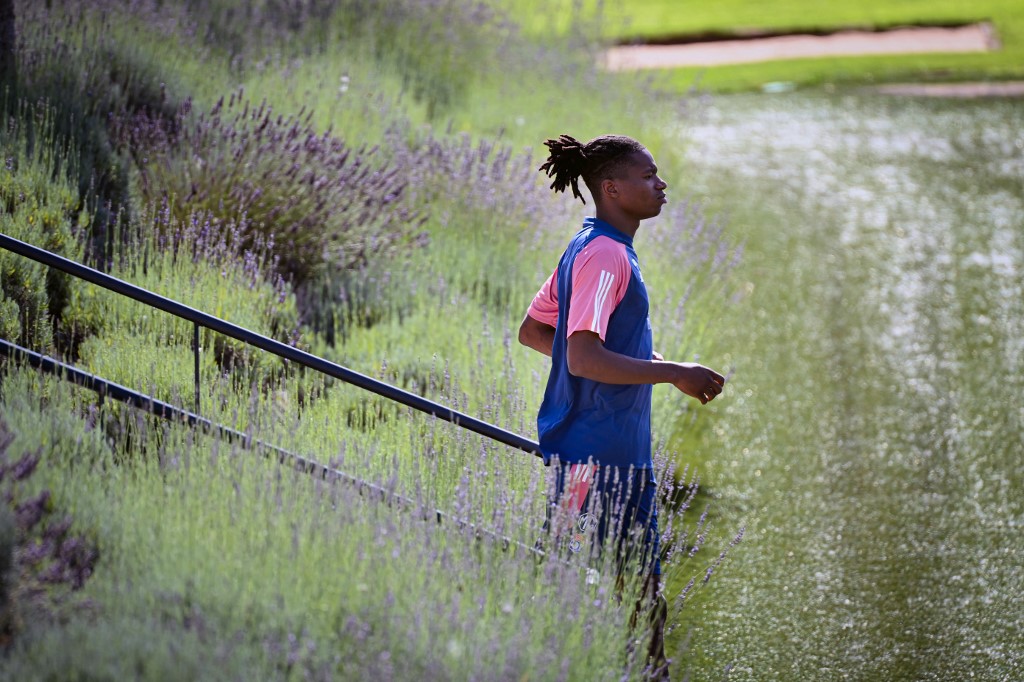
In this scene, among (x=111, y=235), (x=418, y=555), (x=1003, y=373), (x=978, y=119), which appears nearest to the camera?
(x=418, y=555)

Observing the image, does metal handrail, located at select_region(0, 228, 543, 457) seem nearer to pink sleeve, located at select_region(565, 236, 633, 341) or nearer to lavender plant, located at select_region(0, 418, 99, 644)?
pink sleeve, located at select_region(565, 236, 633, 341)

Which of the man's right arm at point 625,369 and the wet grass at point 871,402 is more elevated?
the man's right arm at point 625,369

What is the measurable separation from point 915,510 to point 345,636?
146 inches

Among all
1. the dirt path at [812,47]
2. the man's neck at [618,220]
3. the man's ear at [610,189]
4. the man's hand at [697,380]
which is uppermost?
the dirt path at [812,47]

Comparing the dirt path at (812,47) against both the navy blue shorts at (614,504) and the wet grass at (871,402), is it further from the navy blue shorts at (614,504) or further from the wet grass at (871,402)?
the navy blue shorts at (614,504)

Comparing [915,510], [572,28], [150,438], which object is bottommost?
[915,510]

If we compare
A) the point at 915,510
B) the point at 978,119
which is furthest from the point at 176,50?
the point at 978,119

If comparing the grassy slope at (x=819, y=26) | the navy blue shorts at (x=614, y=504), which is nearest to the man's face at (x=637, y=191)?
the navy blue shorts at (x=614, y=504)

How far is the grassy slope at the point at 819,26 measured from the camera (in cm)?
1525

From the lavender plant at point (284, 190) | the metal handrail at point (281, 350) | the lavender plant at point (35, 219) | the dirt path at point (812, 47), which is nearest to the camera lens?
→ the metal handrail at point (281, 350)

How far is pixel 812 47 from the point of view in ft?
54.6

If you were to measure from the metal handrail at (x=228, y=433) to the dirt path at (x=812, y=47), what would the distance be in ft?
39.3

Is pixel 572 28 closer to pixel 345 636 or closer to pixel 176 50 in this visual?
pixel 176 50

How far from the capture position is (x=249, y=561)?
359 cm
